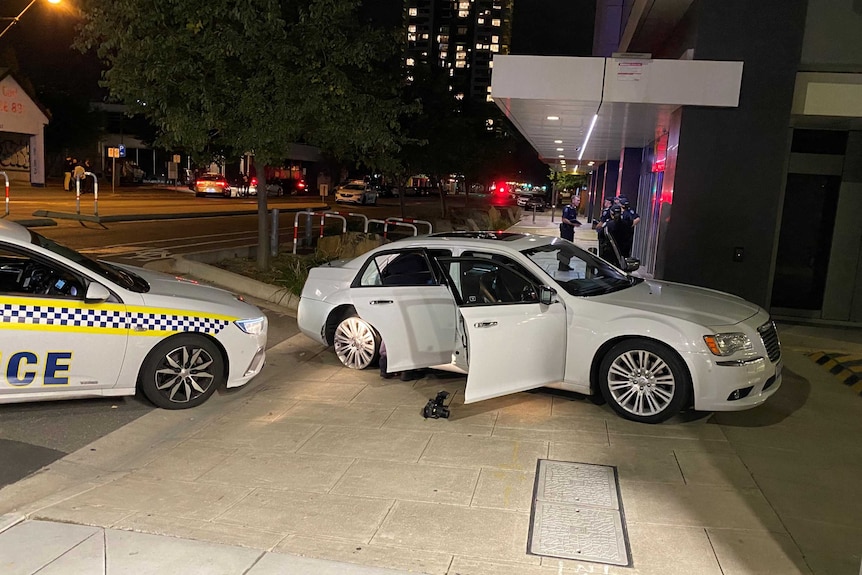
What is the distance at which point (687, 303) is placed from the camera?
6.19 meters

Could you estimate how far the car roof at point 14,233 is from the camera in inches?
216

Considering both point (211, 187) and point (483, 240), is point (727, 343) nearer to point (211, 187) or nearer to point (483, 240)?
point (483, 240)

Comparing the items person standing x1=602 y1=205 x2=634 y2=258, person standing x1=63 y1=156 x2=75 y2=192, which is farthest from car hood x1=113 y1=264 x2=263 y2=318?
person standing x1=63 y1=156 x2=75 y2=192

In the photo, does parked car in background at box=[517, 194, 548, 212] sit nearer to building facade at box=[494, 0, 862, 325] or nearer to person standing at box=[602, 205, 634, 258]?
person standing at box=[602, 205, 634, 258]

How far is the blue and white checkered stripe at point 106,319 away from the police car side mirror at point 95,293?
0.08 meters

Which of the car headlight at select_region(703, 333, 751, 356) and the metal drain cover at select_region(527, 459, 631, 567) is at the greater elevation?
the car headlight at select_region(703, 333, 751, 356)

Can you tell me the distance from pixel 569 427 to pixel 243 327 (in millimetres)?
2981

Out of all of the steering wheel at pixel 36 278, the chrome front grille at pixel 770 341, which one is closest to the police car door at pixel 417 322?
the chrome front grille at pixel 770 341

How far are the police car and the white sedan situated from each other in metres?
1.48

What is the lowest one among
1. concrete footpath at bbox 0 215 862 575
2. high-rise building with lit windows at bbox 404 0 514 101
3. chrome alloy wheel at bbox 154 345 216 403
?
concrete footpath at bbox 0 215 862 575

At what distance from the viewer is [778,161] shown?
9.91 metres

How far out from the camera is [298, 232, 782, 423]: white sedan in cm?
569

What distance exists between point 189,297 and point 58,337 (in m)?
1.10

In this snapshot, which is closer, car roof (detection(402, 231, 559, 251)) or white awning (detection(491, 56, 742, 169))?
car roof (detection(402, 231, 559, 251))
